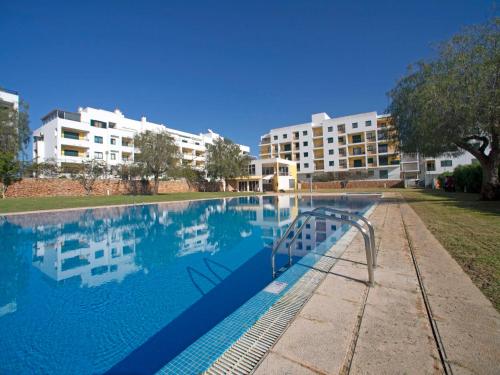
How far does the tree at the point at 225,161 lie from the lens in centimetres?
3956

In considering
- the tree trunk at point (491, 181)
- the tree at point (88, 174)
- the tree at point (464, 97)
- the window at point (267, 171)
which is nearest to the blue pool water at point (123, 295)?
the tree at point (464, 97)

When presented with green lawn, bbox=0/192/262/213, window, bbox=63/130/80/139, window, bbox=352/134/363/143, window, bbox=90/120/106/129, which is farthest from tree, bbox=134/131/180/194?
window, bbox=352/134/363/143

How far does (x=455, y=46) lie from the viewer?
46.1ft

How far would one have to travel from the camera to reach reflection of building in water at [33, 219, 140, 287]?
5.84 m

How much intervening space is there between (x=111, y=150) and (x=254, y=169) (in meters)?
24.3

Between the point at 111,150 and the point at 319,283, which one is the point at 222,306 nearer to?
the point at 319,283

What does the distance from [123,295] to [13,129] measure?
34650mm

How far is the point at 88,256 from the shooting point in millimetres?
7367

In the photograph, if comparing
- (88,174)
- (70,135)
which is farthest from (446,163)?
(70,135)

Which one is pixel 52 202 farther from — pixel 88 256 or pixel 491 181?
pixel 491 181

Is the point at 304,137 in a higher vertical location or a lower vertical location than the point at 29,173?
higher

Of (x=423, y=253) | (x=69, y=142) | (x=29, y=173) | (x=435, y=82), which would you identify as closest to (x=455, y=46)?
(x=435, y=82)

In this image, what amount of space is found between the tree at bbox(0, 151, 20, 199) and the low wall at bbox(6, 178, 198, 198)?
0.58 meters

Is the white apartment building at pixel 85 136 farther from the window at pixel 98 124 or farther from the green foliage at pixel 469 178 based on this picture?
the green foliage at pixel 469 178
